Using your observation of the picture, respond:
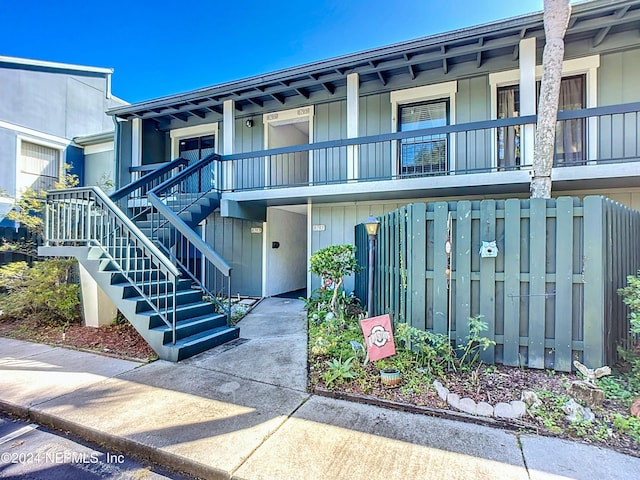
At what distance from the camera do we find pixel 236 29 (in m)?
10.1

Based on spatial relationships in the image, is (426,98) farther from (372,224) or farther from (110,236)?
(110,236)

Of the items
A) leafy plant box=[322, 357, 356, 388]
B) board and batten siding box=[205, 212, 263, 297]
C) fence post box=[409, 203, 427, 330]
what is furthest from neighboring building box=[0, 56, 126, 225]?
fence post box=[409, 203, 427, 330]

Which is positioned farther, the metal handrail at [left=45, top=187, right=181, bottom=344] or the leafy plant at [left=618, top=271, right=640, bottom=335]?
the metal handrail at [left=45, top=187, right=181, bottom=344]

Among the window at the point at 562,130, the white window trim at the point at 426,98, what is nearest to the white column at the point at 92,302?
the white window trim at the point at 426,98

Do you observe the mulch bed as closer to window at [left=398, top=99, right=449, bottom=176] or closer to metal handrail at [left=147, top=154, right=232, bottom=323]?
metal handrail at [left=147, top=154, right=232, bottom=323]

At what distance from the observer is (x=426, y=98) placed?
7230 millimetres

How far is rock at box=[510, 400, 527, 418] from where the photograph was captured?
8.78 feet

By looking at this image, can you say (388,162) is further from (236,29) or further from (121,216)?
(236,29)

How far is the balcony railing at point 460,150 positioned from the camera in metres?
5.77

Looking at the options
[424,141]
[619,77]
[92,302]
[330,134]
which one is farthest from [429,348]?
[619,77]

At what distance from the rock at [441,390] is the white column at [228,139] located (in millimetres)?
6304

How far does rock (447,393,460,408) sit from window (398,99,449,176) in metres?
5.07

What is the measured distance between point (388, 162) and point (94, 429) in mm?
6758

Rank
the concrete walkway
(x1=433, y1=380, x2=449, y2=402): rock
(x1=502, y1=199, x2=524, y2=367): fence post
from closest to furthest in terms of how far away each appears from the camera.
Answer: the concrete walkway, (x1=433, y1=380, x2=449, y2=402): rock, (x1=502, y1=199, x2=524, y2=367): fence post
